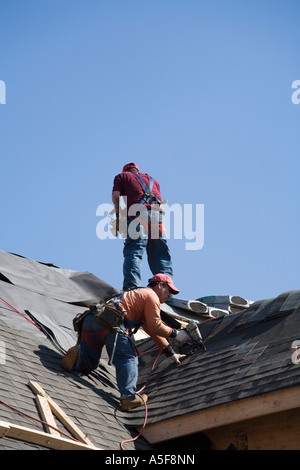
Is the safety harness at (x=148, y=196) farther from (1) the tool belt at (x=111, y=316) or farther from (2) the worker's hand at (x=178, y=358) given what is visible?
(1) the tool belt at (x=111, y=316)

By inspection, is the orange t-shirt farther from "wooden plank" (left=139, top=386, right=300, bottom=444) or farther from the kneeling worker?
"wooden plank" (left=139, top=386, right=300, bottom=444)

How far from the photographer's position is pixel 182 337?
7.91m

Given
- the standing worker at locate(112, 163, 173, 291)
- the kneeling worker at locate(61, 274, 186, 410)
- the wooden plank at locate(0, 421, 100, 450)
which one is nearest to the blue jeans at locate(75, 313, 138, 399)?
the kneeling worker at locate(61, 274, 186, 410)

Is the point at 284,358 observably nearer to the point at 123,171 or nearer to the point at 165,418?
the point at 165,418

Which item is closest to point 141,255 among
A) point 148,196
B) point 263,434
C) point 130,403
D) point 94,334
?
point 148,196

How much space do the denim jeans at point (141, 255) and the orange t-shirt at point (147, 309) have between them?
125 cm

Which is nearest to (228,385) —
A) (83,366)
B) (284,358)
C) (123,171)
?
(284,358)

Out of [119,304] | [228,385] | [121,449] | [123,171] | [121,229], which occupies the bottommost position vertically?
[121,449]

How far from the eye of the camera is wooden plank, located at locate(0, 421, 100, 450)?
18.2 ft

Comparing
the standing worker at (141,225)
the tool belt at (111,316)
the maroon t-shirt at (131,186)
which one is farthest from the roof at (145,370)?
the maroon t-shirt at (131,186)

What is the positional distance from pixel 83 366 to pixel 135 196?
110 inches

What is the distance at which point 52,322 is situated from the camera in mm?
8688

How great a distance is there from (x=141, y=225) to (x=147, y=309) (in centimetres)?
202

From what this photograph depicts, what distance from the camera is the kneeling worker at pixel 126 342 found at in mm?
7387
